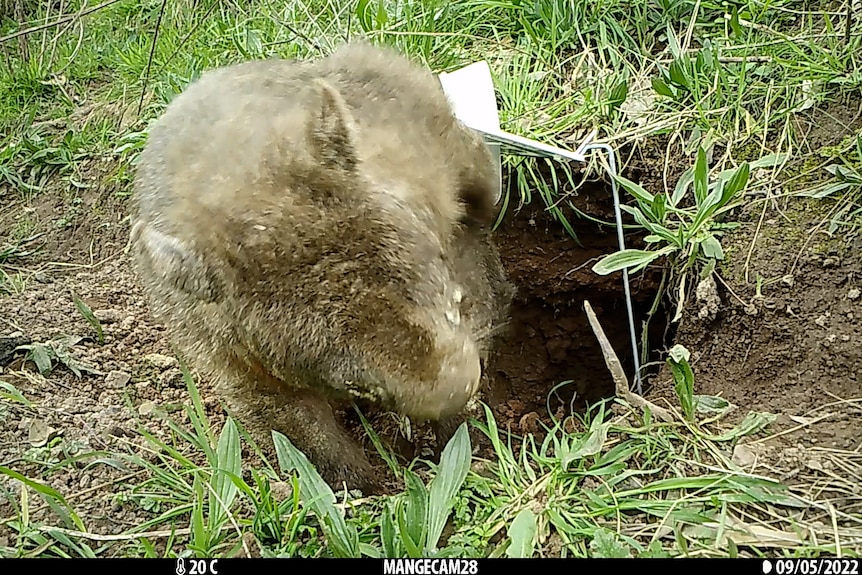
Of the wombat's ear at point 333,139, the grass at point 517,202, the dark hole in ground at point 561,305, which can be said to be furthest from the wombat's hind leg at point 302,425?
the dark hole in ground at point 561,305

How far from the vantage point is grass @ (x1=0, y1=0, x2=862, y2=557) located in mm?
1866

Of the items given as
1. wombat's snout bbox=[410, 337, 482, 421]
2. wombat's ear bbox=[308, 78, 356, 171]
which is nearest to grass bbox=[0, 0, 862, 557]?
wombat's snout bbox=[410, 337, 482, 421]

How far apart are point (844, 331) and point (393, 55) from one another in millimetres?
1505

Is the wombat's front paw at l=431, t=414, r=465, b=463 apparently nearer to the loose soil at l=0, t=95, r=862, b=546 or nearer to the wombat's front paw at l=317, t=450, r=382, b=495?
the wombat's front paw at l=317, t=450, r=382, b=495

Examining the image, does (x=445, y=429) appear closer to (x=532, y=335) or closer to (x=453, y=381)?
(x=453, y=381)

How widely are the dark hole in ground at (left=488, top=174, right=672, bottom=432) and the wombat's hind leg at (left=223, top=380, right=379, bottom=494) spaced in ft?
2.56

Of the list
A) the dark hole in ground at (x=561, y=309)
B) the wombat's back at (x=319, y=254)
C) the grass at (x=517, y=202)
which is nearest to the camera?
the wombat's back at (x=319, y=254)

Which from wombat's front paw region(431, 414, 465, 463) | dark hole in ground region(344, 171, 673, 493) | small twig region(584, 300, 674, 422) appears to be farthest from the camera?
dark hole in ground region(344, 171, 673, 493)

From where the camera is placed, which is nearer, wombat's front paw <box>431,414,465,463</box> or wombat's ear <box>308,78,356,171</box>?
wombat's ear <box>308,78,356,171</box>

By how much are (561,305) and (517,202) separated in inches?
16.6

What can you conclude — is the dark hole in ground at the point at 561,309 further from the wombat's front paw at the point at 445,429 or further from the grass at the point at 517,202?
the wombat's front paw at the point at 445,429

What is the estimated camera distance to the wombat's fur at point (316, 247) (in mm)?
1758

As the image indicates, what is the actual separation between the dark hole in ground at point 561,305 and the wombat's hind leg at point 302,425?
2.56 feet

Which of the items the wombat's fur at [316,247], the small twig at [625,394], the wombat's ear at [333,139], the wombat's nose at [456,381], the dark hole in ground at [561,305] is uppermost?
the wombat's ear at [333,139]
